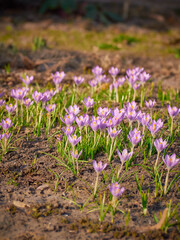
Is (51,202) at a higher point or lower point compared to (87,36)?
lower

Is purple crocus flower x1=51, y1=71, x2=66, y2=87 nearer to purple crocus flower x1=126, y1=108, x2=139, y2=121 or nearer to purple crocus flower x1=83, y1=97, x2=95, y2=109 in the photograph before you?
purple crocus flower x1=83, y1=97, x2=95, y2=109

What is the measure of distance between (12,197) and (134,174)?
3.40 feet

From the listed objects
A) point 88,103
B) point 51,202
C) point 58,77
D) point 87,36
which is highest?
point 87,36

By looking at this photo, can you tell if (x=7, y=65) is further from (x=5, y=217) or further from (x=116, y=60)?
(x=5, y=217)

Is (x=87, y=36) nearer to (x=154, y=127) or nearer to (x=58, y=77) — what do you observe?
(x=58, y=77)

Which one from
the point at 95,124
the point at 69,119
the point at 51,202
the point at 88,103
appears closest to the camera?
the point at 51,202

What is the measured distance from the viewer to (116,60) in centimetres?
546

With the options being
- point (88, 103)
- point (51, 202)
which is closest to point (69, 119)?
point (88, 103)

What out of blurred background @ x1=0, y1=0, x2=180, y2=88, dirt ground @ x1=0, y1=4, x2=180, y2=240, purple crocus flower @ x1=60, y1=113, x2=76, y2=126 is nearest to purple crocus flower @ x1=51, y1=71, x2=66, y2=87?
dirt ground @ x1=0, y1=4, x2=180, y2=240

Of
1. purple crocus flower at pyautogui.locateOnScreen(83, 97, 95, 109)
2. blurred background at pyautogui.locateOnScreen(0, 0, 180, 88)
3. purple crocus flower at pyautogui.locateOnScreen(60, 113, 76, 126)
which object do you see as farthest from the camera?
blurred background at pyautogui.locateOnScreen(0, 0, 180, 88)

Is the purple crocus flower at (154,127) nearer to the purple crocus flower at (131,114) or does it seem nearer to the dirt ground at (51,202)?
the purple crocus flower at (131,114)

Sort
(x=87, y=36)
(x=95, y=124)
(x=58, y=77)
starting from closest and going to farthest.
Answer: (x=95, y=124) → (x=58, y=77) → (x=87, y=36)

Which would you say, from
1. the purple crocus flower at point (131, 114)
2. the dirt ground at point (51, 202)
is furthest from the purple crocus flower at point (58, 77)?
the purple crocus flower at point (131, 114)

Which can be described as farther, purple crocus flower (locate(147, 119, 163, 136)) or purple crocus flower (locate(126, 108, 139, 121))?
purple crocus flower (locate(126, 108, 139, 121))
